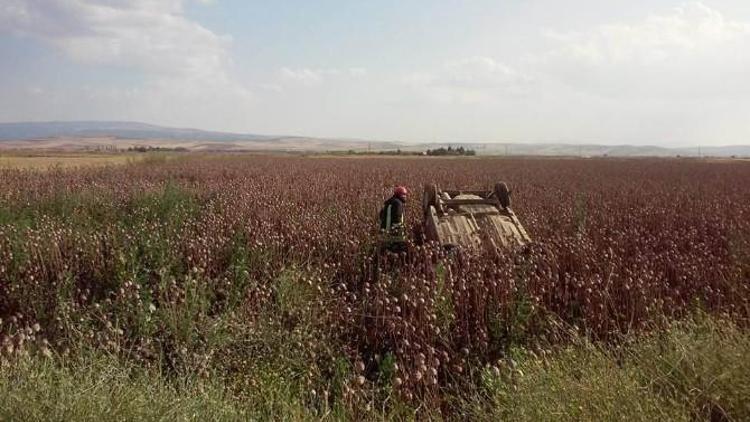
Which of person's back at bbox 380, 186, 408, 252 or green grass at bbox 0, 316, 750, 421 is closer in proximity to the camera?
green grass at bbox 0, 316, 750, 421

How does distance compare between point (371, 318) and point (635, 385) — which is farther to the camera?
point (371, 318)

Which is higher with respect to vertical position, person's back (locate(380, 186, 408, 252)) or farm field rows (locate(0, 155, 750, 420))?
person's back (locate(380, 186, 408, 252))

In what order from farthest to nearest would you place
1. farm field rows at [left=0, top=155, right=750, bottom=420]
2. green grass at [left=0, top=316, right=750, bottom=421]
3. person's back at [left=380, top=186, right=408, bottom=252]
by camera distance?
person's back at [left=380, top=186, right=408, bottom=252], farm field rows at [left=0, top=155, right=750, bottom=420], green grass at [left=0, top=316, right=750, bottom=421]

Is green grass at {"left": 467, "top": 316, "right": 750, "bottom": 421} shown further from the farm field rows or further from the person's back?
the person's back

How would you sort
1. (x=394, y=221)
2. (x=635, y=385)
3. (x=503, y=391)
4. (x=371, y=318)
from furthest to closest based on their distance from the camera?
(x=394, y=221)
(x=371, y=318)
(x=503, y=391)
(x=635, y=385)

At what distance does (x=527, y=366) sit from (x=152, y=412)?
2.16 meters

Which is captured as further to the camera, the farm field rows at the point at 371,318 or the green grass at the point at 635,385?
the farm field rows at the point at 371,318

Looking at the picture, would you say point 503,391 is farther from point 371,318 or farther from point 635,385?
point 371,318

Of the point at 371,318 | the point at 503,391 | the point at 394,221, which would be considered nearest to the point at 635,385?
the point at 503,391

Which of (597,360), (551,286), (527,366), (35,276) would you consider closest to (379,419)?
(527,366)

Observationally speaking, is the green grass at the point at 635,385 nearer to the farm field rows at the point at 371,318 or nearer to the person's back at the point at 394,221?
the farm field rows at the point at 371,318

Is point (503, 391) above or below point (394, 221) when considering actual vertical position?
below

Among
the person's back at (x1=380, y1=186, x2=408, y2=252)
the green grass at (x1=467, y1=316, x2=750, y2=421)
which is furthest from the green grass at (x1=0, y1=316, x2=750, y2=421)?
the person's back at (x1=380, y1=186, x2=408, y2=252)

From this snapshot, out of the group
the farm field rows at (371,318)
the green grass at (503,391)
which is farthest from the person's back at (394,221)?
the green grass at (503,391)
